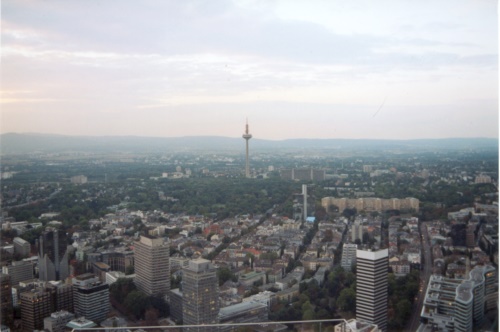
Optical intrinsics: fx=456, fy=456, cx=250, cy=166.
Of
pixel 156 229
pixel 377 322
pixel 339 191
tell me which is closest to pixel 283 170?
pixel 339 191

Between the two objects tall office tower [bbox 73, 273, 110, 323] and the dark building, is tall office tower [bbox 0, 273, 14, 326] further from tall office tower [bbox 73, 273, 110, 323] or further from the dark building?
the dark building

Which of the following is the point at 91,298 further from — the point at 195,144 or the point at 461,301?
the point at 461,301

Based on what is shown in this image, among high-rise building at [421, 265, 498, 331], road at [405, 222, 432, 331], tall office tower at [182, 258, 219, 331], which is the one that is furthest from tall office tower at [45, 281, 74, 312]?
high-rise building at [421, 265, 498, 331]

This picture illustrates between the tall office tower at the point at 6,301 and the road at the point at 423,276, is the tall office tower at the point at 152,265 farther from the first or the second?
the road at the point at 423,276

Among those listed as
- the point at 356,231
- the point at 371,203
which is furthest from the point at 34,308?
the point at 371,203

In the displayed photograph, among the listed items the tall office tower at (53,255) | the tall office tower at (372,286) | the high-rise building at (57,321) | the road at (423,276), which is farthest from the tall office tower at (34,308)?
the road at (423,276)

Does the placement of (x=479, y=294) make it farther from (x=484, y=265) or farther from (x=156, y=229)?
(x=156, y=229)
